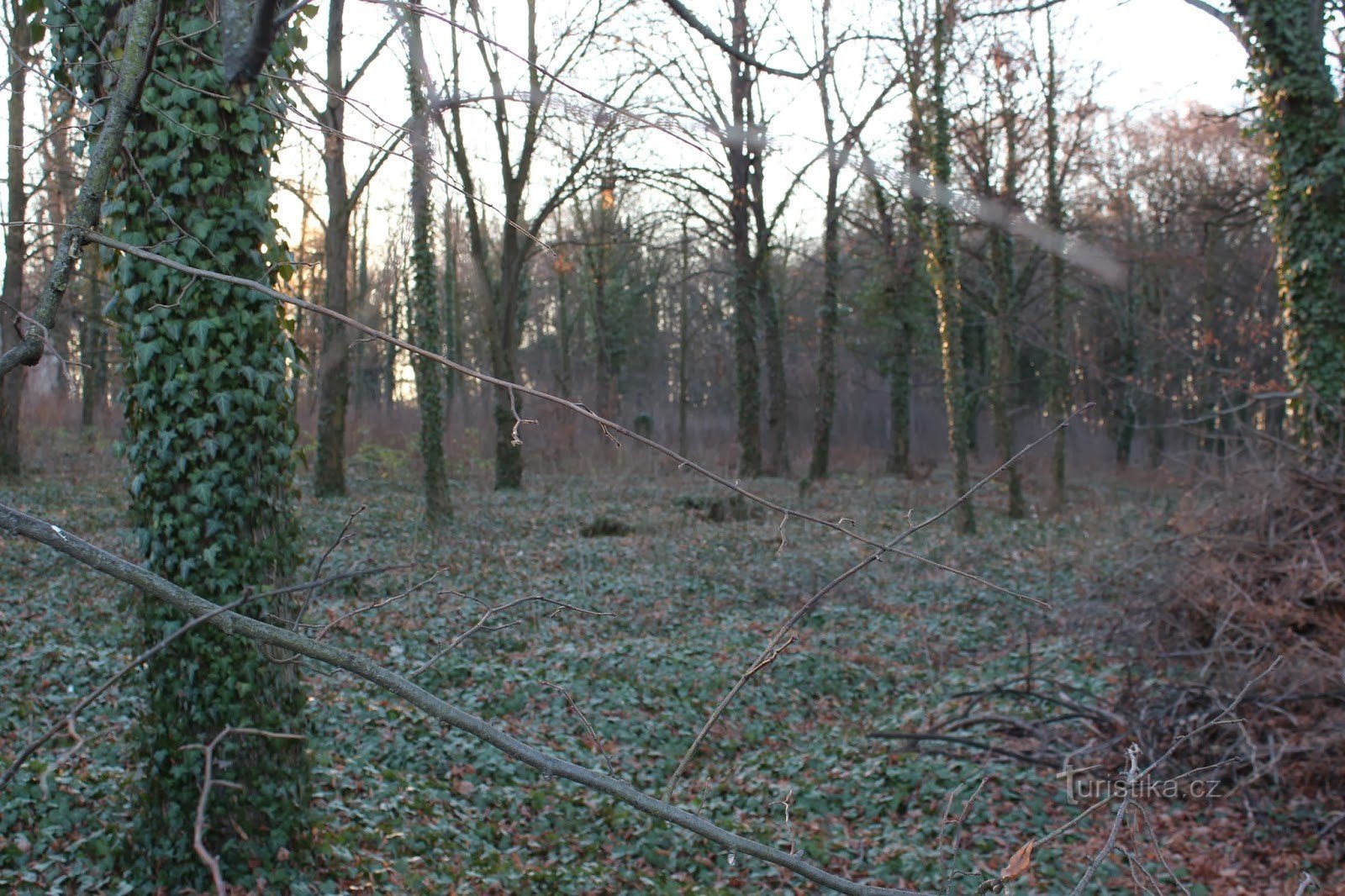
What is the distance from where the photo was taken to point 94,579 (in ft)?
30.9

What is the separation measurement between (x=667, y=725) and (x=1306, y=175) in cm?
807

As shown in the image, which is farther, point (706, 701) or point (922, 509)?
point (922, 509)

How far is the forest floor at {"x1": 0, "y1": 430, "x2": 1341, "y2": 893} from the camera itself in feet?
17.1

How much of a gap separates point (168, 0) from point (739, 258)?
2026cm

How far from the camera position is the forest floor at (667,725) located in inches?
205

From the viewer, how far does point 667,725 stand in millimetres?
7594

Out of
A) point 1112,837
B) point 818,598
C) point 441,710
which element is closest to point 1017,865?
point 1112,837

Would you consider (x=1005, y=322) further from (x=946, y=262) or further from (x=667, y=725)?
(x=667, y=725)

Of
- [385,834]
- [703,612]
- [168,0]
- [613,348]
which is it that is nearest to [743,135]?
[168,0]

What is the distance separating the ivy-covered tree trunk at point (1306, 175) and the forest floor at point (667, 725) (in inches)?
94.9

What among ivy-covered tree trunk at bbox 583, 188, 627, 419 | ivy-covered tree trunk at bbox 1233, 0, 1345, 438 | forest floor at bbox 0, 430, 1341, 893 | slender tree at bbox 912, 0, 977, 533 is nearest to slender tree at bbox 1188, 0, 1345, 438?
ivy-covered tree trunk at bbox 1233, 0, 1345, 438

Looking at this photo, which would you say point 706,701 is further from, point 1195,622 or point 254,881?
point 254,881

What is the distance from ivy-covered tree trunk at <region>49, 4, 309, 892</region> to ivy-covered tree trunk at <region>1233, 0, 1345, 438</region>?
925cm

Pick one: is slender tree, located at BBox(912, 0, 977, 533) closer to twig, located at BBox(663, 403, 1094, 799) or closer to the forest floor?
the forest floor
